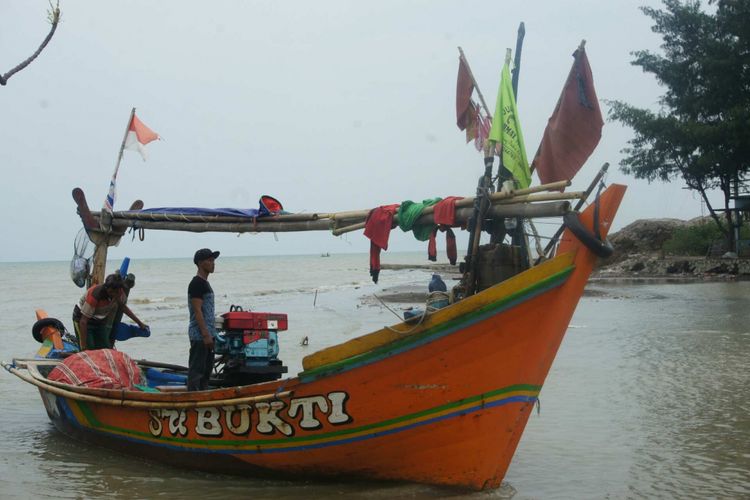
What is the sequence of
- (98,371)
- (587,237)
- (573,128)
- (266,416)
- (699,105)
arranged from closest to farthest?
(587,237), (266,416), (573,128), (98,371), (699,105)

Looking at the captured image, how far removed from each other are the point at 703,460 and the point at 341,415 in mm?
3200

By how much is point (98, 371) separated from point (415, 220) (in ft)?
12.4

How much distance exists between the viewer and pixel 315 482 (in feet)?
19.5

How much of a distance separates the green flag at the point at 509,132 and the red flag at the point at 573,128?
434mm

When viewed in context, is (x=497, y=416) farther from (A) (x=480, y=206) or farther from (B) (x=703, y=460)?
(B) (x=703, y=460)

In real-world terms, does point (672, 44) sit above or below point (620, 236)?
above

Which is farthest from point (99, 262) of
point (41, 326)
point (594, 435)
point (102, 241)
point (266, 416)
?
point (594, 435)

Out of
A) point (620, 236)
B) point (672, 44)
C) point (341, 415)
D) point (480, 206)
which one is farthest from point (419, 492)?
point (620, 236)

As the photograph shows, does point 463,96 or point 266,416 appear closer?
point 266,416

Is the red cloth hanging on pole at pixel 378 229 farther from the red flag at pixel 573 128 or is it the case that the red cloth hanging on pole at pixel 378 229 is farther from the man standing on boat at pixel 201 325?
the man standing on boat at pixel 201 325

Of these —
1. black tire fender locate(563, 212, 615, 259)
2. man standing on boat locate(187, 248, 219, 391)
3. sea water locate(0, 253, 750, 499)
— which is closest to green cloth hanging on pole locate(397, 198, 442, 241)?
sea water locate(0, 253, 750, 499)

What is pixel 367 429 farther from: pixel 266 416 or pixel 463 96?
pixel 463 96

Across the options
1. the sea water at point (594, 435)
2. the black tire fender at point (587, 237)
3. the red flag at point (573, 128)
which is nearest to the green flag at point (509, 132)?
the red flag at point (573, 128)

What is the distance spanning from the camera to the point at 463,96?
7051mm
